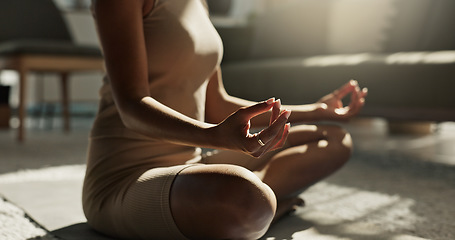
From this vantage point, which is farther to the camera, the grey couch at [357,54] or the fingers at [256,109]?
the grey couch at [357,54]

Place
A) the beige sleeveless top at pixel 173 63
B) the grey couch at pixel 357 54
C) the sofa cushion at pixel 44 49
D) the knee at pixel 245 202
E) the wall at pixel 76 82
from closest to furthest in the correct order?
1. the knee at pixel 245 202
2. the beige sleeveless top at pixel 173 63
3. the grey couch at pixel 357 54
4. the sofa cushion at pixel 44 49
5. the wall at pixel 76 82

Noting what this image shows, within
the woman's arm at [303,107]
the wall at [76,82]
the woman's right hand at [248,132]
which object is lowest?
the wall at [76,82]

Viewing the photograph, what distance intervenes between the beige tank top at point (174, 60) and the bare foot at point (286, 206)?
0.26 meters

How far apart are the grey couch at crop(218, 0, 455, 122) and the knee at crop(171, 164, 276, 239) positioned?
112 centimetres

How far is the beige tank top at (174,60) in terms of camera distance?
2.87 feet

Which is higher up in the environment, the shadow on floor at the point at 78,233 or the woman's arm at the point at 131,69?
the woman's arm at the point at 131,69

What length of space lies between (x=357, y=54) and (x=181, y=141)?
203 centimetres

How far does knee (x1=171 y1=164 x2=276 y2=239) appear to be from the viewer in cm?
74

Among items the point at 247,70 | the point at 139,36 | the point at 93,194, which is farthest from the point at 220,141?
the point at 247,70

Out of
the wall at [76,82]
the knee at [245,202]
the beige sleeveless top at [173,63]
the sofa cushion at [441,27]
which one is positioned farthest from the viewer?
the wall at [76,82]

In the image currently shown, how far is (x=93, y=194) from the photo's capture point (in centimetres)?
93

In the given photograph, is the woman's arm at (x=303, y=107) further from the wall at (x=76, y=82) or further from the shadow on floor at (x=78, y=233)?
the wall at (x=76, y=82)

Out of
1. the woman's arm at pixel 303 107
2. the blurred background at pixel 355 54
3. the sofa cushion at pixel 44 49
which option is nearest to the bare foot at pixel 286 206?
the woman's arm at pixel 303 107

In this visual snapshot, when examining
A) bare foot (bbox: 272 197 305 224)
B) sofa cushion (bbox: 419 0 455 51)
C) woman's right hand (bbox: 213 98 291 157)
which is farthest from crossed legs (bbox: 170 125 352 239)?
sofa cushion (bbox: 419 0 455 51)
